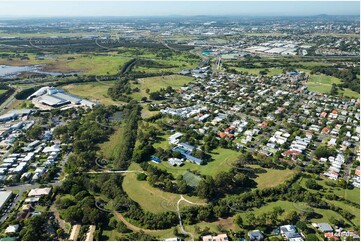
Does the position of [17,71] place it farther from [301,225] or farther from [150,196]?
[301,225]

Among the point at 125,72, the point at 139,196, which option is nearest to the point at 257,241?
the point at 139,196

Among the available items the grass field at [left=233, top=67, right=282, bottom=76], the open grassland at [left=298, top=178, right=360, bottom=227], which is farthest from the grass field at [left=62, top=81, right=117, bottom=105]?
the open grassland at [left=298, top=178, right=360, bottom=227]

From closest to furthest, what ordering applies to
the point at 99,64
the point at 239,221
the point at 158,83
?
the point at 239,221 → the point at 158,83 → the point at 99,64

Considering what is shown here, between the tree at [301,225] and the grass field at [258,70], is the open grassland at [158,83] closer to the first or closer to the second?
the grass field at [258,70]

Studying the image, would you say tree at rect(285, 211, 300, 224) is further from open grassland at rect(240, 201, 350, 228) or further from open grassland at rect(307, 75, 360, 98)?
open grassland at rect(307, 75, 360, 98)

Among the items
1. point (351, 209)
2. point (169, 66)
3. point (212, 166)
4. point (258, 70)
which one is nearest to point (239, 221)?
point (212, 166)

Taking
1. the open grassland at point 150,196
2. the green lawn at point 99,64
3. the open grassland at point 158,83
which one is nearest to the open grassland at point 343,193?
the open grassland at point 150,196
